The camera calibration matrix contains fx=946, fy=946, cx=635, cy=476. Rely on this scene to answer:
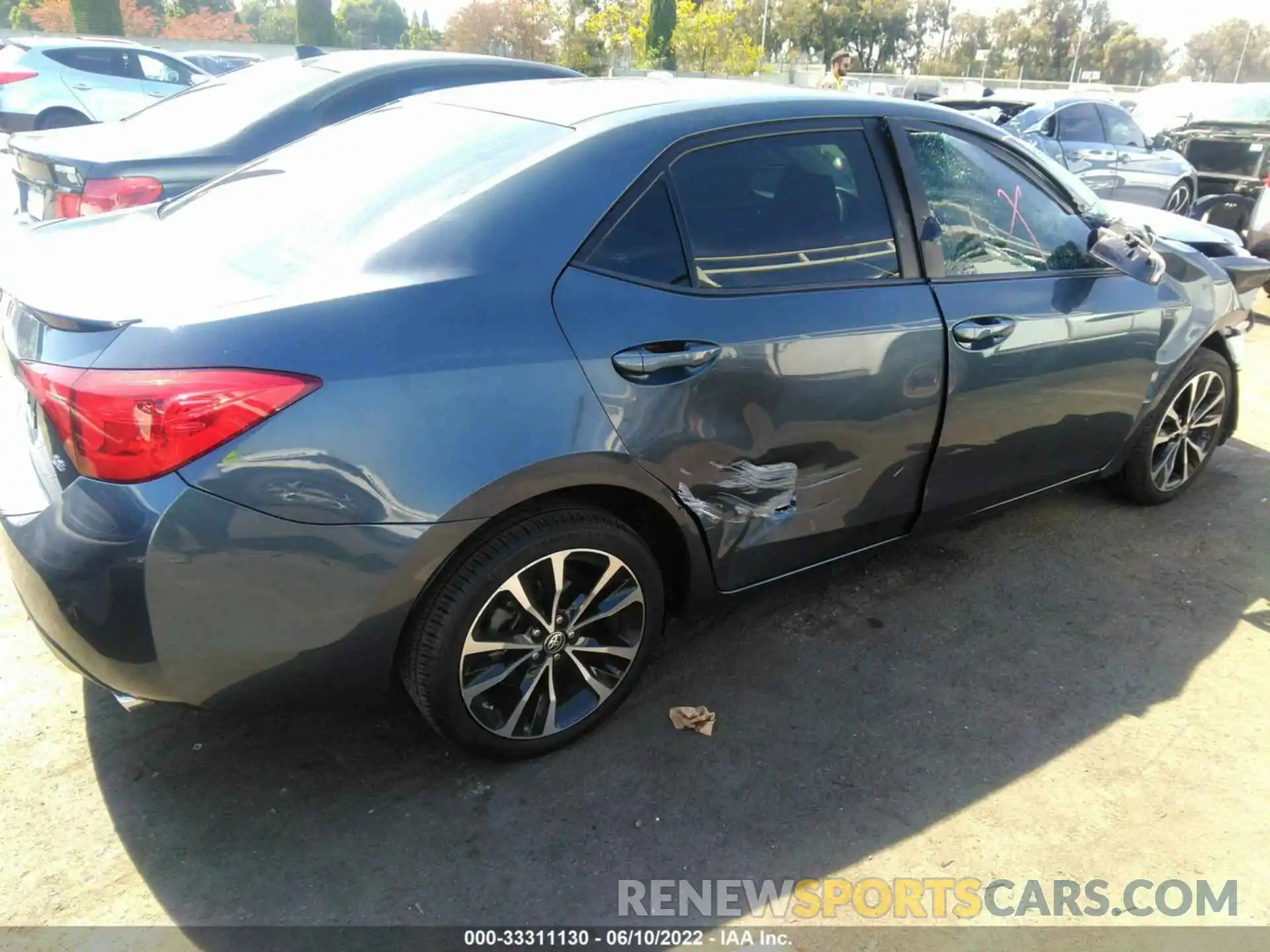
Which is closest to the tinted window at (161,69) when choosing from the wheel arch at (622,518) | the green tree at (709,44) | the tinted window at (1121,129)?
the tinted window at (1121,129)

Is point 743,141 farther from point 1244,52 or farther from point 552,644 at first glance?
point 1244,52

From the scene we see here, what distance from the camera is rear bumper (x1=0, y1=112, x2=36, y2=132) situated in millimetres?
13070

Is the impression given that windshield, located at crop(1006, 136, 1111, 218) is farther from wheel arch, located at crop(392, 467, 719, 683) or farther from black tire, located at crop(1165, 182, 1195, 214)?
black tire, located at crop(1165, 182, 1195, 214)

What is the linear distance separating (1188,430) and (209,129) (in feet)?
16.5

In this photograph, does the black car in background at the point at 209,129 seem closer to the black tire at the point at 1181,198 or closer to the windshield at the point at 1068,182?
the windshield at the point at 1068,182

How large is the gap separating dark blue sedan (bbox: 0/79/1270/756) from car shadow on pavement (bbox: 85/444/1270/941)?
256 mm

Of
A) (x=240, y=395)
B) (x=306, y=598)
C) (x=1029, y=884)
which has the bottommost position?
(x=1029, y=884)

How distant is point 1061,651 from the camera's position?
10.5ft

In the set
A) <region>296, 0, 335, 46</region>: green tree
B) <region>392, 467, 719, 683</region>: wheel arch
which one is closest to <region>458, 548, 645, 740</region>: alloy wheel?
<region>392, 467, 719, 683</region>: wheel arch

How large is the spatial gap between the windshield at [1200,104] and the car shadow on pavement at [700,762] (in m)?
11.0

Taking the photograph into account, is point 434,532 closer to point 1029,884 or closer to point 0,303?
point 0,303

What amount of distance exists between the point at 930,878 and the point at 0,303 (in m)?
2.72

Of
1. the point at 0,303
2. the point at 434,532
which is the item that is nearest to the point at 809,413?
the point at 434,532

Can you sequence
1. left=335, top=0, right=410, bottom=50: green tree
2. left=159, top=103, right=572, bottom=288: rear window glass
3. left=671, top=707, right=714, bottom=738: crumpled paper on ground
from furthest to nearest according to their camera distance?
left=335, top=0, right=410, bottom=50: green tree < left=671, top=707, right=714, bottom=738: crumpled paper on ground < left=159, top=103, right=572, bottom=288: rear window glass
